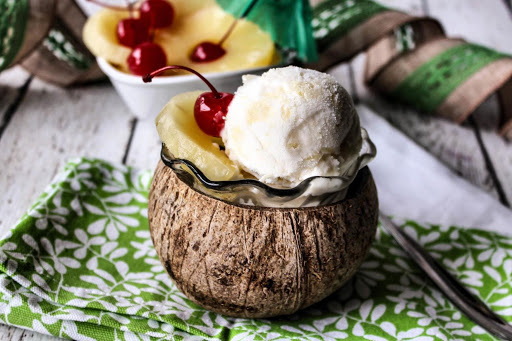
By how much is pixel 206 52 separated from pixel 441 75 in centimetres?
73

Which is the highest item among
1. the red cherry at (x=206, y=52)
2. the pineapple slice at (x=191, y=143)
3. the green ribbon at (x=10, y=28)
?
the green ribbon at (x=10, y=28)

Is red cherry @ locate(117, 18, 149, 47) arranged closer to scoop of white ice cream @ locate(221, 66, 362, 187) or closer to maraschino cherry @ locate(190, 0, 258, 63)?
maraschino cherry @ locate(190, 0, 258, 63)

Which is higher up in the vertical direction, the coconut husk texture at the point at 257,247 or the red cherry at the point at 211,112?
the red cherry at the point at 211,112

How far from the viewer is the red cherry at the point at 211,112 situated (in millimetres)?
826

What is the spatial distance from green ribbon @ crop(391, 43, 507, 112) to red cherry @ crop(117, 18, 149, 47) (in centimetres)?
79

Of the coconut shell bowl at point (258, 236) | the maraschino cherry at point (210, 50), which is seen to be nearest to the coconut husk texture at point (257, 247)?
the coconut shell bowl at point (258, 236)

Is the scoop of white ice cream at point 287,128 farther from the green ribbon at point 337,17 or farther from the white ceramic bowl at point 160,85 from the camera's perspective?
the green ribbon at point 337,17

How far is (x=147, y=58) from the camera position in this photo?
135 centimetres

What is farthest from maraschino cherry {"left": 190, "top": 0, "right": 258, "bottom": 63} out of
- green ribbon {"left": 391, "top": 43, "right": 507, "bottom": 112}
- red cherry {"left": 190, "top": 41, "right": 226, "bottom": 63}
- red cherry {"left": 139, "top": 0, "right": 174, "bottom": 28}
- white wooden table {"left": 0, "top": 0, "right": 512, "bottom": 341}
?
green ribbon {"left": 391, "top": 43, "right": 507, "bottom": 112}

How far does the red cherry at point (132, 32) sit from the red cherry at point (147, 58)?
68 millimetres

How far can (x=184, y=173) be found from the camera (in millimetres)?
827

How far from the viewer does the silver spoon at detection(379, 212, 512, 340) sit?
961 mm

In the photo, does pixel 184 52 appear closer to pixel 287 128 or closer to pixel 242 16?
pixel 242 16

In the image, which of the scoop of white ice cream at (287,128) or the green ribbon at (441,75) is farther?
the green ribbon at (441,75)
